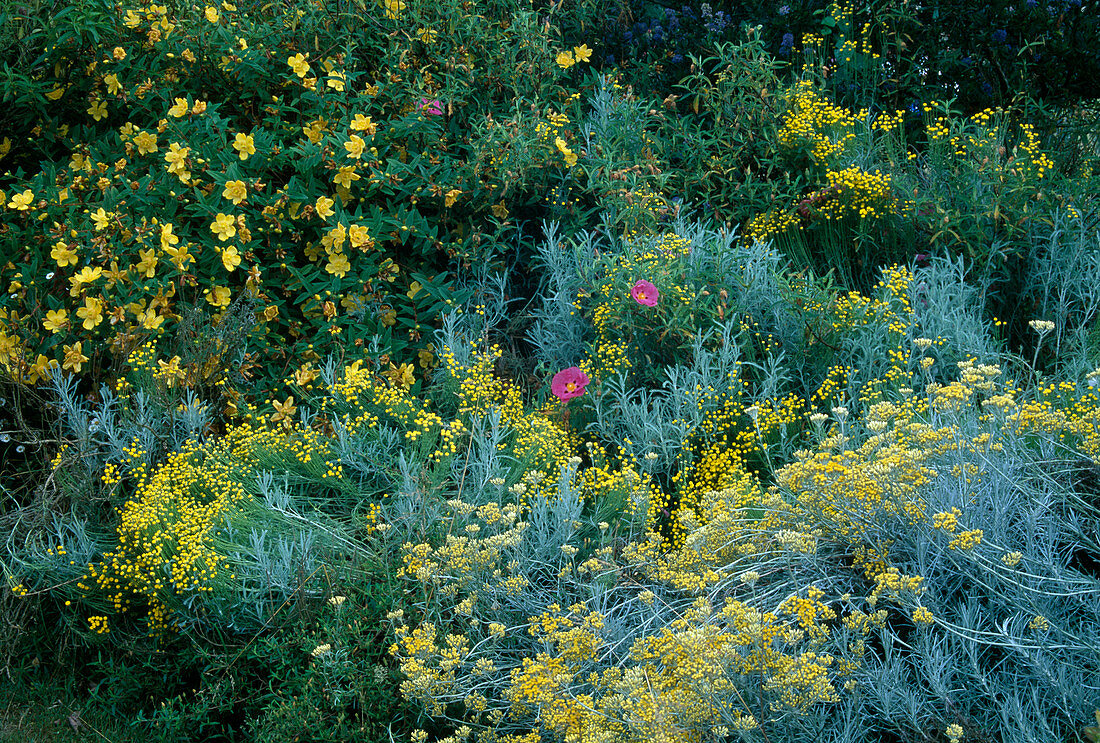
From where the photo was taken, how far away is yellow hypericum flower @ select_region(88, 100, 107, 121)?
3.95 m

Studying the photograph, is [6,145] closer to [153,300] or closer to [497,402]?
[153,300]

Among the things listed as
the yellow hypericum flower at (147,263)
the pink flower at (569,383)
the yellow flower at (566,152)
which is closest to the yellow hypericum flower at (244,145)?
the yellow hypericum flower at (147,263)

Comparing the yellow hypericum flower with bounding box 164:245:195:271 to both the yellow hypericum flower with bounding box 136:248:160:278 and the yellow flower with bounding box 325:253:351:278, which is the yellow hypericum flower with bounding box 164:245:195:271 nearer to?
the yellow hypericum flower with bounding box 136:248:160:278

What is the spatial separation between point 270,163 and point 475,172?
33.5 inches

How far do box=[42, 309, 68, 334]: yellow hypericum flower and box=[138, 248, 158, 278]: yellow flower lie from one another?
13.2 inches

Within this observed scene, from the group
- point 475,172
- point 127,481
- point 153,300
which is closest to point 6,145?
point 153,300

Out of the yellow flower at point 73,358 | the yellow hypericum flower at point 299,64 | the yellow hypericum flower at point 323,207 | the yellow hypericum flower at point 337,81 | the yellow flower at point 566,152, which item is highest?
the yellow hypericum flower at point 299,64

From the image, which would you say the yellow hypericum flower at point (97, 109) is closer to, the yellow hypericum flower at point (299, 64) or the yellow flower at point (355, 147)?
the yellow hypericum flower at point (299, 64)

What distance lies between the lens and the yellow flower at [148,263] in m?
3.53

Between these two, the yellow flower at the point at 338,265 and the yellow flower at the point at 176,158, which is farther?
the yellow flower at the point at 338,265

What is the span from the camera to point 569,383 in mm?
3400

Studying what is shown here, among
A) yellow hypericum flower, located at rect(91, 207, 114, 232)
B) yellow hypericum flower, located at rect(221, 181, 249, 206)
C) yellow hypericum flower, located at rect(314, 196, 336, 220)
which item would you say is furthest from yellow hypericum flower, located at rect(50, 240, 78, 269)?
yellow hypericum flower, located at rect(314, 196, 336, 220)

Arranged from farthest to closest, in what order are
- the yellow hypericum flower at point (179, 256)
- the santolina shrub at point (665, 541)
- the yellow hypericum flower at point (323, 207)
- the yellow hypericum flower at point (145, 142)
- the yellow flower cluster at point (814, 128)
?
the yellow flower cluster at point (814, 128)
the yellow hypericum flower at point (145, 142)
the yellow hypericum flower at point (323, 207)
the yellow hypericum flower at point (179, 256)
the santolina shrub at point (665, 541)

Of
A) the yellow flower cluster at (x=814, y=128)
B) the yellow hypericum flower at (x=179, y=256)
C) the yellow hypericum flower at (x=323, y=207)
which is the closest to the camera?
the yellow hypericum flower at (x=179, y=256)
